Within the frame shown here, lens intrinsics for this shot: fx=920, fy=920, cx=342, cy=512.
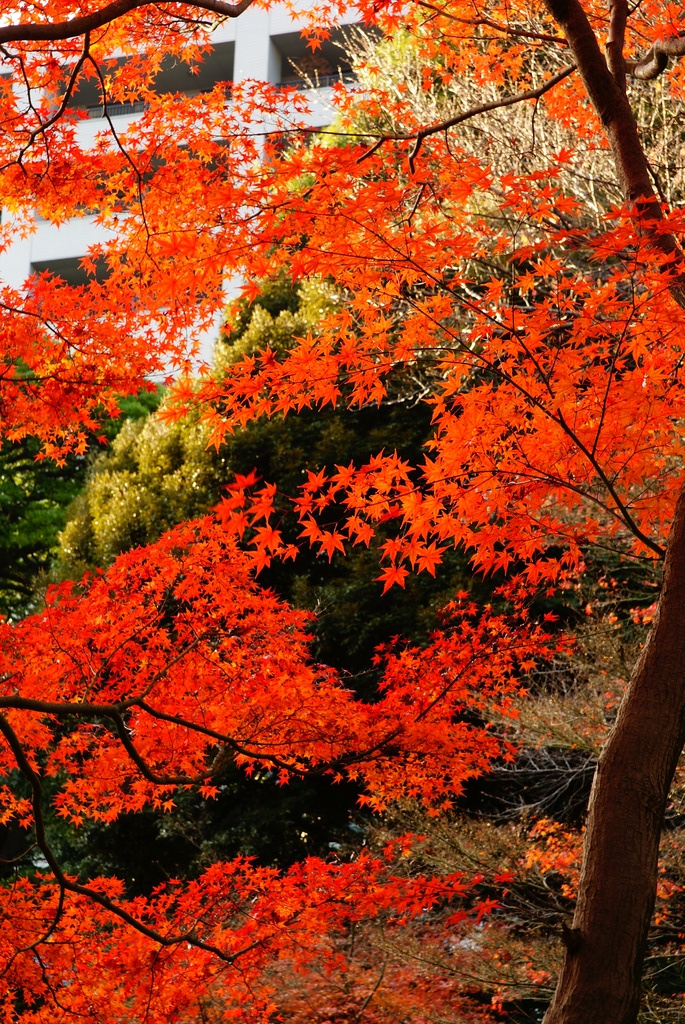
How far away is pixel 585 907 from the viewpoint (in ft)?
8.56

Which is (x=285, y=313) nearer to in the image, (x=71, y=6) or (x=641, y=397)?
(x=71, y=6)

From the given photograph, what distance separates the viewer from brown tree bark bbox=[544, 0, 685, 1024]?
2514 millimetres

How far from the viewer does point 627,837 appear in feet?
8.61

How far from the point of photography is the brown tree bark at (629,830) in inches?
99.0

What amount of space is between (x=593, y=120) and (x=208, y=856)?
712 centimetres

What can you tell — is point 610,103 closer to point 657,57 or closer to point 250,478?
point 657,57

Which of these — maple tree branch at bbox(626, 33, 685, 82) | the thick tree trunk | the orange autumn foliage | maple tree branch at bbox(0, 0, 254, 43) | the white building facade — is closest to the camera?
the thick tree trunk

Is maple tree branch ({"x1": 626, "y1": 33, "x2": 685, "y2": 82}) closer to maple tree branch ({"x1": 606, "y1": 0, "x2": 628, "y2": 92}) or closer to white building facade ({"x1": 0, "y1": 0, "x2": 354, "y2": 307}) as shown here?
maple tree branch ({"x1": 606, "y1": 0, "x2": 628, "y2": 92})

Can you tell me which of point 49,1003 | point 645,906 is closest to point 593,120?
point 645,906

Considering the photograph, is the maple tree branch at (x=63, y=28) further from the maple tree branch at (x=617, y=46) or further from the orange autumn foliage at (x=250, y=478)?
the maple tree branch at (x=617, y=46)

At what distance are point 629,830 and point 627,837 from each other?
22 mm

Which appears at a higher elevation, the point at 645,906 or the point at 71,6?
the point at 71,6

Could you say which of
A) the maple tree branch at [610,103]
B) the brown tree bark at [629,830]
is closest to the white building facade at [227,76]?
the maple tree branch at [610,103]

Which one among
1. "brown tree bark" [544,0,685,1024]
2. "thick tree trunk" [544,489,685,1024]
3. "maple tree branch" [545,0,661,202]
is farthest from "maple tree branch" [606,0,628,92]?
"thick tree trunk" [544,489,685,1024]
